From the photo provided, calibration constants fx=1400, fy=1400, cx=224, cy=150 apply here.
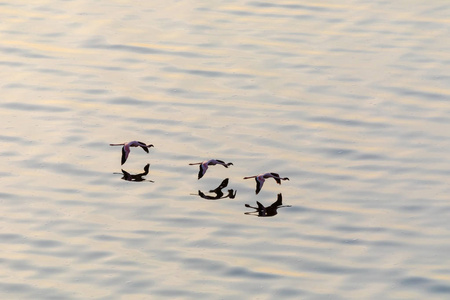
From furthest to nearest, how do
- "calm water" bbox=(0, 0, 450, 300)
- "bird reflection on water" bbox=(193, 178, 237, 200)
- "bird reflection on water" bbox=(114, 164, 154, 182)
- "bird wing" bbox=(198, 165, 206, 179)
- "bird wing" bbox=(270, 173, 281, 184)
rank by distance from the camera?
"bird reflection on water" bbox=(114, 164, 154, 182) → "bird wing" bbox=(198, 165, 206, 179) → "bird reflection on water" bbox=(193, 178, 237, 200) → "bird wing" bbox=(270, 173, 281, 184) → "calm water" bbox=(0, 0, 450, 300)

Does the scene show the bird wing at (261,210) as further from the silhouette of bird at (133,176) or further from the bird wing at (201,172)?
the silhouette of bird at (133,176)

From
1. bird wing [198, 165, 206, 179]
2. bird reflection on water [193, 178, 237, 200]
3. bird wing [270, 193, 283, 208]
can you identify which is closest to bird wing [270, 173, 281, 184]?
bird wing [270, 193, 283, 208]

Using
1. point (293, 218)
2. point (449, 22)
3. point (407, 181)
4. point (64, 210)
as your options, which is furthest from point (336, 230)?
point (449, 22)

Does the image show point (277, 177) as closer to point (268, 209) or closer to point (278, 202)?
point (278, 202)

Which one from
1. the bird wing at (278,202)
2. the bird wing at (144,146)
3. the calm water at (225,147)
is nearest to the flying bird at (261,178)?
the calm water at (225,147)

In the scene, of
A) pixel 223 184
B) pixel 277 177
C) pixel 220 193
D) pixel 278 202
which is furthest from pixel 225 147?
pixel 278 202

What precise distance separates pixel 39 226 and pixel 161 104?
8.03 m

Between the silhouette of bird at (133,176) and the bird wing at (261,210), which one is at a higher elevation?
the silhouette of bird at (133,176)

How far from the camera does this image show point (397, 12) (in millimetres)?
47219

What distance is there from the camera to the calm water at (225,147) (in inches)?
1233

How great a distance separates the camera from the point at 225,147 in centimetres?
3738

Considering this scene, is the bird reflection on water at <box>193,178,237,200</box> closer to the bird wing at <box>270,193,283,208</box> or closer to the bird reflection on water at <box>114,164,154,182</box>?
the bird wing at <box>270,193,283,208</box>

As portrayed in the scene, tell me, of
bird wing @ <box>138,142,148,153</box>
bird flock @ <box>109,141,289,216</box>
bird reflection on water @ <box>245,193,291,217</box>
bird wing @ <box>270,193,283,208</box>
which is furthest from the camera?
bird wing @ <box>138,142,148,153</box>

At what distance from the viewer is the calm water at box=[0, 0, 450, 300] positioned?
31328 millimetres
